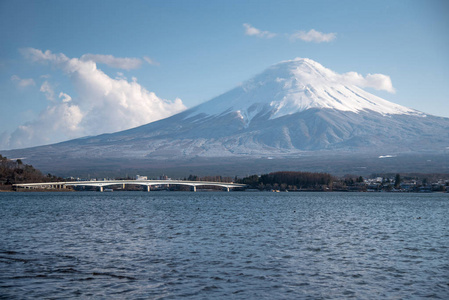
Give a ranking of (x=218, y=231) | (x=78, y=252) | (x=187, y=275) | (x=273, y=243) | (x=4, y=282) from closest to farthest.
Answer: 1. (x=4, y=282)
2. (x=187, y=275)
3. (x=78, y=252)
4. (x=273, y=243)
5. (x=218, y=231)

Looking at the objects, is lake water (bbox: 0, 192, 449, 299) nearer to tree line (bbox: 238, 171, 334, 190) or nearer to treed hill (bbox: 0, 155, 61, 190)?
treed hill (bbox: 0, 155, 61, 190)

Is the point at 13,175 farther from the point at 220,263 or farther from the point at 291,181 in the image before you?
the point at 220,263

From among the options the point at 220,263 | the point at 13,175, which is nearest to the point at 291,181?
the point at 13,175

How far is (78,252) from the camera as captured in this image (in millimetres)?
24781

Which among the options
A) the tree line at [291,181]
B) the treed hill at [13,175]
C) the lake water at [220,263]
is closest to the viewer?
the lake water at [220,263]

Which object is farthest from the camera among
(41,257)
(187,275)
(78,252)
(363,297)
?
(78,252)

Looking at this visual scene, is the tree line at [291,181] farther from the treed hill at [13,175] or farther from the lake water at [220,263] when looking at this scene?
the lake water at [220,263]

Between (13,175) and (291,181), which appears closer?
(13,175)

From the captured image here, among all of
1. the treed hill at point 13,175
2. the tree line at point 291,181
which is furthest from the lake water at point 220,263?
the tree line at point 291,181

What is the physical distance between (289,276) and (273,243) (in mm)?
9009

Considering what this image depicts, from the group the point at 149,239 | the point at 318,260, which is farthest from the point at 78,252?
the point at 318,260

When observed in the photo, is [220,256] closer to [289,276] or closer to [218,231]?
[289,276]

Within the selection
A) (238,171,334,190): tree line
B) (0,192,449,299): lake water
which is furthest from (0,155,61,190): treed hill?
(0,192,449,299): lake water

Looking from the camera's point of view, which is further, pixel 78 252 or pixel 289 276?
pixel 78 252
